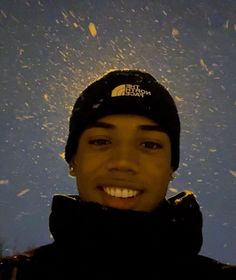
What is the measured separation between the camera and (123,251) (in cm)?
238

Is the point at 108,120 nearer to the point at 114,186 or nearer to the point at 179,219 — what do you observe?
the point at 114,186

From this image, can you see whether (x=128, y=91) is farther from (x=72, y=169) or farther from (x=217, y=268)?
(x=217, y=268)

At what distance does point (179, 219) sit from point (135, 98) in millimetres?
779

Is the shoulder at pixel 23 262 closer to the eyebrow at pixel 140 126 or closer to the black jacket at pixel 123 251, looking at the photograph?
the black jacket at pixel 123 251

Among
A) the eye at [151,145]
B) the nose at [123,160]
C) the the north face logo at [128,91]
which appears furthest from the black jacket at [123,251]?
the the north face logo at [128,91]

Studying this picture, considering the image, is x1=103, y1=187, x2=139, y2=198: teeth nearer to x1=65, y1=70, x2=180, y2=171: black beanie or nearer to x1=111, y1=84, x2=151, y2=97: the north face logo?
x1=65, y1=70, x2=180, y2=171: black beanie

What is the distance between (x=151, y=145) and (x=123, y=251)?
0.60 metres

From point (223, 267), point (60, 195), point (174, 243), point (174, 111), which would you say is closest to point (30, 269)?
point (60, 195)

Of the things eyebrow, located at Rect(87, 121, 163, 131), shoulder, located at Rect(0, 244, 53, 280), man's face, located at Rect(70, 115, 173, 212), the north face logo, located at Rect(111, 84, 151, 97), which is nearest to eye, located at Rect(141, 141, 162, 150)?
man's face, located at Rect(70, 115, 173, 212)

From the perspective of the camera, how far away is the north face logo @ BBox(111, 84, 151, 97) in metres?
2.78

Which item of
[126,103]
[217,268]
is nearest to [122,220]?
[217,268]

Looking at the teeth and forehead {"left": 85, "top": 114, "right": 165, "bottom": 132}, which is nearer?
the teeth

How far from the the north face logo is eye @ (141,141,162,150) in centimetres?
43

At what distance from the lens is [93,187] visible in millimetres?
2404
